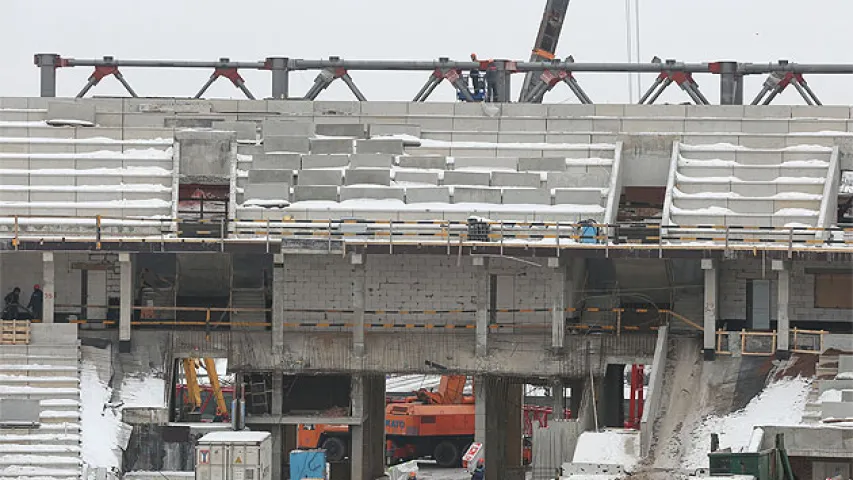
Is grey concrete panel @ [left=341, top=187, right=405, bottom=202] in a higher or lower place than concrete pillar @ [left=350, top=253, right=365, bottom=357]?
higher

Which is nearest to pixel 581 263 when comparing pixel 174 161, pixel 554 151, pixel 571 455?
pixel 554 151

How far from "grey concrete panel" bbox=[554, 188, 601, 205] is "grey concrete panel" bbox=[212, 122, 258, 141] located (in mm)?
9188

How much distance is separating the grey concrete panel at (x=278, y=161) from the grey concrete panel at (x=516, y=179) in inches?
219

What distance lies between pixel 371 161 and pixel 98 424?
11601 mm

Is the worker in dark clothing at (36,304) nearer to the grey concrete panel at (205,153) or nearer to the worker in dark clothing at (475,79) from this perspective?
the grey concrete panel at (205,153)

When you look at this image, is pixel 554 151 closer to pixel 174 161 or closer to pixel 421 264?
pixel 421 264

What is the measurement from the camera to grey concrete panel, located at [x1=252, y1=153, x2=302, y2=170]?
2115 inches

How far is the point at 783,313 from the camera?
48812mm

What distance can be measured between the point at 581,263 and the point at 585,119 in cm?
460

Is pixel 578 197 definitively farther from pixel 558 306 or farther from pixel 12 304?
pixel 12 304

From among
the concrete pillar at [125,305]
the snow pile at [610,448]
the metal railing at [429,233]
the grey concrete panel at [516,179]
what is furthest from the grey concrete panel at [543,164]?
the concrete pillar at [125,305]

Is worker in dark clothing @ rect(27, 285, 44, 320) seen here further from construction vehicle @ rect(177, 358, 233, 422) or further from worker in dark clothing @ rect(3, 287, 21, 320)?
construction vehicle @ rect(177, 358, 233, 422)

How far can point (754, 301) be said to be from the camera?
5109 centimetres

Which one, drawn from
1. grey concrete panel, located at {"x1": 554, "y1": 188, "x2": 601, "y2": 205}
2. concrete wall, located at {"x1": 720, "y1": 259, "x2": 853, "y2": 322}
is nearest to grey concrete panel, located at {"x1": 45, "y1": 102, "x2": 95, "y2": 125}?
grey concrete panel, located at {"x1": 554, "y1": 188, "x2": 601, "y2": 205}
